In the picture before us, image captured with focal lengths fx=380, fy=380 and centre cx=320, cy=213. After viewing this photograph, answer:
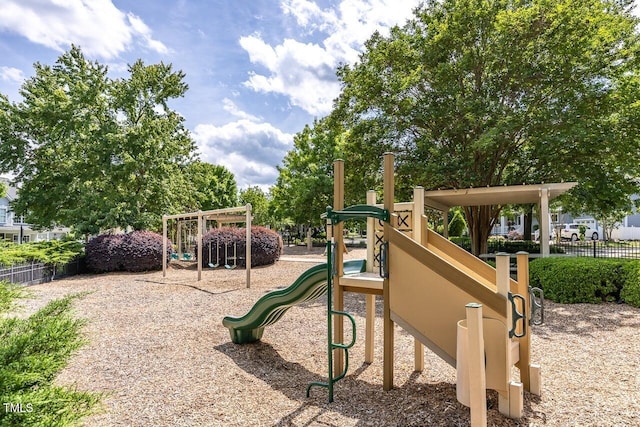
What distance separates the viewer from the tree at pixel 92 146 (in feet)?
51.1

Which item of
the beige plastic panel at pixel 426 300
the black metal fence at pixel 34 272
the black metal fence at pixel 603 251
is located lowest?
the black metal fence at pixel 34 272

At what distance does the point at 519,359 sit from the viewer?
364cm

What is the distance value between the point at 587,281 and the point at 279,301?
22.1 feet

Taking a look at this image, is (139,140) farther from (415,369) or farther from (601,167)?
(601,167)

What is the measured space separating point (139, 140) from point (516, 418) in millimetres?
16128

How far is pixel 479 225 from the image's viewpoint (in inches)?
585

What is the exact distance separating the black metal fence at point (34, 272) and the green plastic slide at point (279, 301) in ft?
25.2

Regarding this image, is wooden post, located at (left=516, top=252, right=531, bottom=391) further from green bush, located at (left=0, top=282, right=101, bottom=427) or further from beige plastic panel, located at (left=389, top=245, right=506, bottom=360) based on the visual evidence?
green bush, located at (left=0, top=282, right=101, bottom=427)

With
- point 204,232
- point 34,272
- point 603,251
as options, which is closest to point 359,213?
point 34,272

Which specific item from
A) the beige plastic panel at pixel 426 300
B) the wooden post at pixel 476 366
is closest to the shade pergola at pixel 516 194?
the beige plastic panel at pixel 426 300

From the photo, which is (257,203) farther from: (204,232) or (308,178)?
(204,232)

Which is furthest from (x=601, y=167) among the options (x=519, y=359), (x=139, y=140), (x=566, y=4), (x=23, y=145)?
(x=23, y=145)

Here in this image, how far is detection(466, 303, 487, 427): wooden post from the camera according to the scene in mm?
2627

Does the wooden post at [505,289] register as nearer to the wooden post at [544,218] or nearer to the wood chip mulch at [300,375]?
the wood chip mulch at [300,375]
